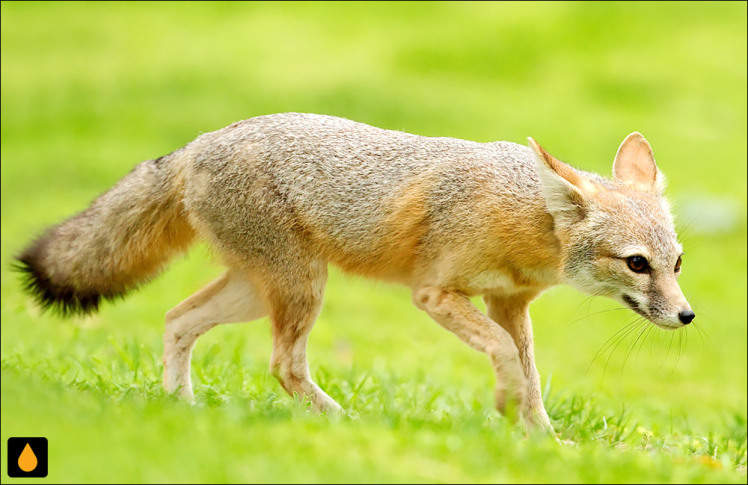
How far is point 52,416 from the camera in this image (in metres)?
4.96

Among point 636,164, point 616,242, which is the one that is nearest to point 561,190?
point 616,242

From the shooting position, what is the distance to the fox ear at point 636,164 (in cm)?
700

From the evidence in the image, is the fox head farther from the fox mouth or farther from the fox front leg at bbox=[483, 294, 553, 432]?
the fox front leg at bbox=[483, 294, 553, 432]

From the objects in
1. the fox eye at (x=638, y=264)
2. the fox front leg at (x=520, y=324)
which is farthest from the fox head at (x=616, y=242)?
the fox front leg at (x=520, y=324)

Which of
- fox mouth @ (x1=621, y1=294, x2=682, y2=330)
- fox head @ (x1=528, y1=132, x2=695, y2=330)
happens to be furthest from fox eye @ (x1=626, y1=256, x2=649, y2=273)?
fox mouth @ (x1=621, y1=294, x2=682, y2=330)

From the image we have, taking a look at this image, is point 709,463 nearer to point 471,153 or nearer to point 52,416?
point 471,153

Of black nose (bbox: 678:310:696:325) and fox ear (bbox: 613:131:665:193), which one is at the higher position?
fox ear (bbox: 613:131:665:193)

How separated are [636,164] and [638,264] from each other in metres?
1.14

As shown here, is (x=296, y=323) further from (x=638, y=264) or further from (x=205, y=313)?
(x=638, y=264)

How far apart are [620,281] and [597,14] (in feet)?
75.6

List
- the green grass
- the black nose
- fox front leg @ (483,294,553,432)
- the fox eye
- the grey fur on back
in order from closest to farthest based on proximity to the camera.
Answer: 1. the green grass
2. the black nose
3. the fox eye
4. the grey fur on back
5. fox front leg @ (483,294,553,432)

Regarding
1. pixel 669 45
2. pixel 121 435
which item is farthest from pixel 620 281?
pixel 669 45

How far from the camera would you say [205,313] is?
23.9 feet

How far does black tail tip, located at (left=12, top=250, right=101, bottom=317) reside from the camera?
7.15m
